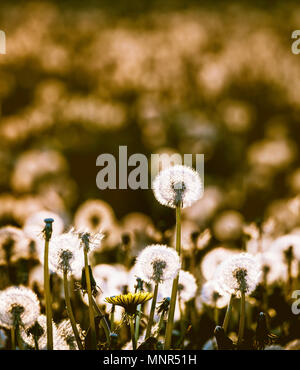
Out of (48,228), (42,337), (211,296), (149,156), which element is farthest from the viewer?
(149,156)

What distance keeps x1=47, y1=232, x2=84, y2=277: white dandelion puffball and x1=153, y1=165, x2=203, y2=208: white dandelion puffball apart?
165 mm

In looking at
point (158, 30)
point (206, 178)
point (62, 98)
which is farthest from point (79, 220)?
point (158, 30)

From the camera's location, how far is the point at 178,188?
0.99 meters

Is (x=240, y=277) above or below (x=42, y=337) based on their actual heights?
above

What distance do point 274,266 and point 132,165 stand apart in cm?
221

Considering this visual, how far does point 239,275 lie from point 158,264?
140mm

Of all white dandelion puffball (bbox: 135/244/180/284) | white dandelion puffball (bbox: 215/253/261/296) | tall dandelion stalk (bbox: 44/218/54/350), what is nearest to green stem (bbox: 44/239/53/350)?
tall dandelion stalk (bbox: 44/218/54/350)

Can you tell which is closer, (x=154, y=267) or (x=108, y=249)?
(x=154, y=267)

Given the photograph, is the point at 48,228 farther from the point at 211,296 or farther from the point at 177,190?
the point at 211,296

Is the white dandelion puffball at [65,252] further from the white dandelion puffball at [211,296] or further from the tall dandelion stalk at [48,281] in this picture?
the white dandelion puffball at [211,296]

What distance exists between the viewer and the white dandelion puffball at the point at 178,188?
3.25ft

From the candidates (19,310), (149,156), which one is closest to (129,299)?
(19,310)

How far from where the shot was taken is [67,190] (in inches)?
124

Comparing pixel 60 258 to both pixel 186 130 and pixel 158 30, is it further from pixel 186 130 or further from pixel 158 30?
pixel 158 30
